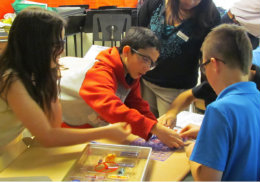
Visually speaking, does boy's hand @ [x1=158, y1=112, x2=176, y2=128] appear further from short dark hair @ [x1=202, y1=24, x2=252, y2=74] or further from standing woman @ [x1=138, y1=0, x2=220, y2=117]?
short dark hair @ [x1=202, y1=24, x2=252, y2=74]

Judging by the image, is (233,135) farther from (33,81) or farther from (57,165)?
(33,81)

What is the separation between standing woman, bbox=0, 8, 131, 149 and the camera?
36.9 inches

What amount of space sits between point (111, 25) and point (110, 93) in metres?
2.53

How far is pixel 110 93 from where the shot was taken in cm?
120

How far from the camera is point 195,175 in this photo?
887 mm

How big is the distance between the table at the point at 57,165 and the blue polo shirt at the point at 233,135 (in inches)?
5.4

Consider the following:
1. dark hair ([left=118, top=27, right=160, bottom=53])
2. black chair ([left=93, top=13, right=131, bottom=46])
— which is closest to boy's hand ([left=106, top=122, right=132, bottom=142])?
dark hair ([left=118, top=27, right=160, bottom=53])

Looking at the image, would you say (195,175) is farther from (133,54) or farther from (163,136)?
(133,54)

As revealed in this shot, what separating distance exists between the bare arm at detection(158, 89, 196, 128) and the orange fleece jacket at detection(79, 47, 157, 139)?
0.40 feet

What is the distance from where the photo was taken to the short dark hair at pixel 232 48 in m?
0.90

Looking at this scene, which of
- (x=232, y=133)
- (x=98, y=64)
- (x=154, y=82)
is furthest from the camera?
(x=154, y=82)

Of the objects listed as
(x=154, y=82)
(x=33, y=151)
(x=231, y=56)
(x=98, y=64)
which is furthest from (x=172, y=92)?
(x=33, y=151)

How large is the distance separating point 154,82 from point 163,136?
2.20ft

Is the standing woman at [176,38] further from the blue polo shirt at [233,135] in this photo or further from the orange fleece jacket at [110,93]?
the blue polo shirt at [233,135]
